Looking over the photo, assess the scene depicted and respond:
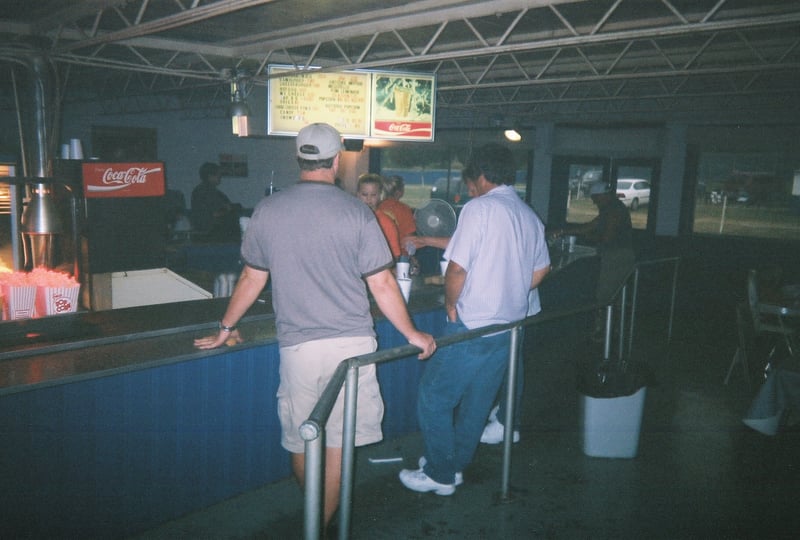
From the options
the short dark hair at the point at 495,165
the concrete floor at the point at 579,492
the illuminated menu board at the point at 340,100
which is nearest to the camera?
the concrete floor at the point at 579,492

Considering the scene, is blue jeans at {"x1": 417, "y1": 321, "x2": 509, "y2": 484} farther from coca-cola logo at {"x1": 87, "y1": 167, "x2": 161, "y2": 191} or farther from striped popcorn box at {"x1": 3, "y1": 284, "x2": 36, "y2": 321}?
coca-cola logo at {"x1": 87, "y1": 167, "x2": 161, "y2": 191}

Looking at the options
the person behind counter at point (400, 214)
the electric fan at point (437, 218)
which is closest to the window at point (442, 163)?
the person behind counter at point (400, 214)

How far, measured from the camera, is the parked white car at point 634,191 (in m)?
13.1

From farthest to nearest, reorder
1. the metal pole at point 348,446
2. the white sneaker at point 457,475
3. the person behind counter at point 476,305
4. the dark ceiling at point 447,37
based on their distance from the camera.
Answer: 1. the dark ceiling at point 447,37
2. the white sneaker at point 457,475
3. the person behind counter at point 476,305
4. the metal pole at point 348,446

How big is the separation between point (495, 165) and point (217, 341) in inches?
63.4

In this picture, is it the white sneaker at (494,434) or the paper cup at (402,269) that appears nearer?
the paper cup at (402,269)

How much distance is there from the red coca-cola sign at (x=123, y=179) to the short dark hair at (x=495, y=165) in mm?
2424

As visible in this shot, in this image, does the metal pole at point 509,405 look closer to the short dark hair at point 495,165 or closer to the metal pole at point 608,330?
the short dark hair at point 495,165

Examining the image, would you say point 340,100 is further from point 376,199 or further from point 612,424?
point 612,424

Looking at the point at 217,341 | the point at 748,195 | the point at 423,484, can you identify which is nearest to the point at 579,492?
the point at 423,484

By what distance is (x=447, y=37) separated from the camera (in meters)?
7.36

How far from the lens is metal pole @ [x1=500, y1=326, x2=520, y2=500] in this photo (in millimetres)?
3123

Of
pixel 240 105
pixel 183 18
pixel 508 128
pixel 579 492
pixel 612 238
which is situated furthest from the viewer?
pixel 508 128

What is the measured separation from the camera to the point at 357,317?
8.36ft
